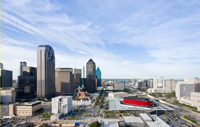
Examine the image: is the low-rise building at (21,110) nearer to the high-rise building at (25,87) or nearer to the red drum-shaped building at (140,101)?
the high-rise building at (25,87)

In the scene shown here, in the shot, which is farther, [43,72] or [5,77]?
[5,77]

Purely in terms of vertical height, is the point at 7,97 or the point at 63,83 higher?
the point at 63,83

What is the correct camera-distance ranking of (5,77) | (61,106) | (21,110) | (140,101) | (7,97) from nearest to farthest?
(61,106) → (21,110) → (140,101) → (7,97) → (5,77)

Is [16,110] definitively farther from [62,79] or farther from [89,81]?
[89,81]

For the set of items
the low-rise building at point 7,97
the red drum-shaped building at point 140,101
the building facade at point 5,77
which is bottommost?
the low-rise building at point 7,97

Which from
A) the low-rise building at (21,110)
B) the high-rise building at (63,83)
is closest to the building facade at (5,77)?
the high-rise building at (63,83)

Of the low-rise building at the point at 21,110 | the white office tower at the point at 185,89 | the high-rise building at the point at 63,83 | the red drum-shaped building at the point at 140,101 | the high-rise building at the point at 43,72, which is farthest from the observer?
the high-rise building at the point at 63,83

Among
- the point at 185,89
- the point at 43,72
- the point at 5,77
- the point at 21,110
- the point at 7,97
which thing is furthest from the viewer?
the point at 5,77

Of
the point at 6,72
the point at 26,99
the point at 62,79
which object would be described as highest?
the point at 6,72

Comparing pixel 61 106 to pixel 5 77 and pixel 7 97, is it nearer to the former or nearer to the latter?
pixel 7 97

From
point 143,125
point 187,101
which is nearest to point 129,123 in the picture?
point 143,125

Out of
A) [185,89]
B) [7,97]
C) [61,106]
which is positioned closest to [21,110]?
[61,106]
